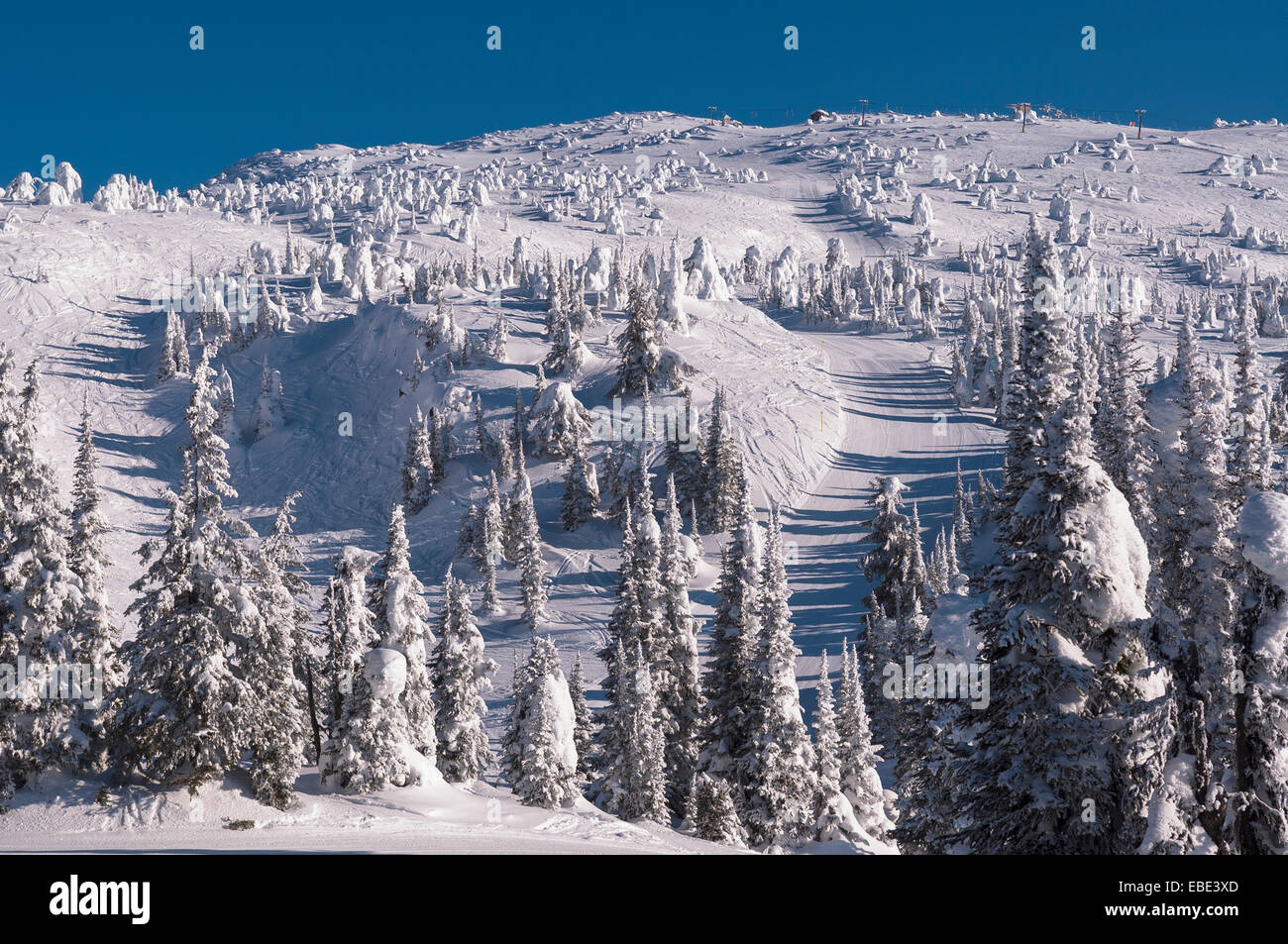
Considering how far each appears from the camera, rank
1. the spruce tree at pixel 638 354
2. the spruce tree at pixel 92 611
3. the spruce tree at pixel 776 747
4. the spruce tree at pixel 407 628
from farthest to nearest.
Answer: the spruce tree at pixel 638 354 → the spruce tree at pixel 776 747 → the spruce tree at pixel 407 628 → the spruce tree at pixel 92 611

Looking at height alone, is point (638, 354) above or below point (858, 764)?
above

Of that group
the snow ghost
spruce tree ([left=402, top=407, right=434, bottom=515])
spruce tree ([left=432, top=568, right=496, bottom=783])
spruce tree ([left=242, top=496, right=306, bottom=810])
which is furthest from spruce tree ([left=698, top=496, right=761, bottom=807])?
spruce tree ([left=402, top=407, right=434, bottom=515])

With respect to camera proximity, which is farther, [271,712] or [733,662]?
[733,662]

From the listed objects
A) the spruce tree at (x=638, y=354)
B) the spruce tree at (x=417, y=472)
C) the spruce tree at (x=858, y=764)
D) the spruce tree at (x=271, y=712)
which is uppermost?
the spruce tree at (x=638, y=354)

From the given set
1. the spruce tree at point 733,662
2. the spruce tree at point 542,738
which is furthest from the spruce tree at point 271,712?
the spruce tree at point 733,662

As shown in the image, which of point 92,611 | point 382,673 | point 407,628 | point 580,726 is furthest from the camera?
point 580,726

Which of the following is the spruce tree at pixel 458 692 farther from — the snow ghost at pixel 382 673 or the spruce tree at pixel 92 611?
the spruce tree at pixel 92 611

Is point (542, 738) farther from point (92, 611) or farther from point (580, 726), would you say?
point (92, 611)

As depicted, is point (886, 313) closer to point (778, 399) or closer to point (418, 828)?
point (778, 399)

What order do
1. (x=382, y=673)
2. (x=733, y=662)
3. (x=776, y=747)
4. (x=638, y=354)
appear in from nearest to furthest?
1. (x=382, y=673)
2. (x=776, y=747)
3. (x=733, y=662)
4. (x=638, y=354)

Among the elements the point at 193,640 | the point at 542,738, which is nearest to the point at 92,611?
the point at 193,640

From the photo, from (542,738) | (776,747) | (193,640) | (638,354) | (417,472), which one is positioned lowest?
(776,747)
